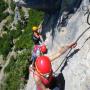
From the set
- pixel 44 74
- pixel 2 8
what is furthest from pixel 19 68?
pixel 2 8

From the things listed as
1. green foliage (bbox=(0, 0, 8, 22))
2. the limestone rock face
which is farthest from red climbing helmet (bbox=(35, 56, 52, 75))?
green foliage (bbox=(0, 0, 8, 22))

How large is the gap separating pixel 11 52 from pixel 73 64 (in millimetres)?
18466

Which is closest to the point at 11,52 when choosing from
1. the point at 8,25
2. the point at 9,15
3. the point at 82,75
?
the point at 8,25

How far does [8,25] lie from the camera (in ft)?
133

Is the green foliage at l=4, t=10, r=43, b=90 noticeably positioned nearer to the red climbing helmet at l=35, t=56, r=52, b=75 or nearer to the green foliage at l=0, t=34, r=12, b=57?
the green foliage at l=0, t=34, r=12, b=57

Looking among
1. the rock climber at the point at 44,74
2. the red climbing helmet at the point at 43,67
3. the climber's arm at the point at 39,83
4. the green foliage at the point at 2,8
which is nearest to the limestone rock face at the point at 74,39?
the rock climber at the point at 44,74

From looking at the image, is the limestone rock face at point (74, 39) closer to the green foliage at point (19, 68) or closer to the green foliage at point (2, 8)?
the green foliage at point (19, 68)

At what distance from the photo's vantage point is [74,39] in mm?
15008

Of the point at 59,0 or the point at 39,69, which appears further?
the point at 59,0

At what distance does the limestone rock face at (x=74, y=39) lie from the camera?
43.7 ft

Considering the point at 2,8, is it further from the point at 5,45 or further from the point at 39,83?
the point at 39,83

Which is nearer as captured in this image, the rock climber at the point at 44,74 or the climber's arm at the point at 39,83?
the rock climber at the point at 44,74

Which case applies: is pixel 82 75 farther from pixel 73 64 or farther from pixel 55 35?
pixel 55 35

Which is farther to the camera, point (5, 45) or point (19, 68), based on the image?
point (5, 45)
